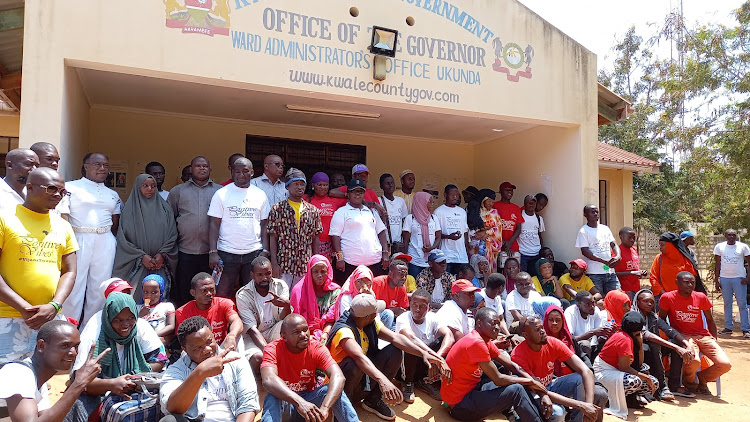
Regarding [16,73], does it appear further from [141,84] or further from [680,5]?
[680,5]

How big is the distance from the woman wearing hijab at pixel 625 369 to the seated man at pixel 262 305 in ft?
10.3

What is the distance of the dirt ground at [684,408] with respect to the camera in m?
4.71

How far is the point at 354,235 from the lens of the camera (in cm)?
600

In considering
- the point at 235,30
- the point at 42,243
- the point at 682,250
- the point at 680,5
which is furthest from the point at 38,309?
the point at 680,5

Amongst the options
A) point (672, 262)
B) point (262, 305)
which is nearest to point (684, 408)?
point (672, 262)

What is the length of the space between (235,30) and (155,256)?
248 cm

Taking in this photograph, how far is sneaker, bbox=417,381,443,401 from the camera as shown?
505 cm

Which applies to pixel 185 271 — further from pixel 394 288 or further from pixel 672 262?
pixel 672 262

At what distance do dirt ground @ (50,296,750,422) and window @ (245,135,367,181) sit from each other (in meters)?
4.83

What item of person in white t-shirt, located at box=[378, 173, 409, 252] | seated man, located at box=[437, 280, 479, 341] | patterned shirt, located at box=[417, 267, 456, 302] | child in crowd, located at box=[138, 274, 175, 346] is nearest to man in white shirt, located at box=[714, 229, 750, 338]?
patterned shirt, located at box=[417, 267, 456, 302]

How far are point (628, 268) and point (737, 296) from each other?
3.08m

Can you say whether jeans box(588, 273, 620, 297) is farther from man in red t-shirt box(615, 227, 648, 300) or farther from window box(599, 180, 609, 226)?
window box(599, 180, 609, 226)

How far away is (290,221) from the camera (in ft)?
18.2

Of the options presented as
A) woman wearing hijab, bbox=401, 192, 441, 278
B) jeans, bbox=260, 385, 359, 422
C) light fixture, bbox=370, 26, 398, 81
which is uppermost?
light fixture, bbox=370, 26, 398, 81
